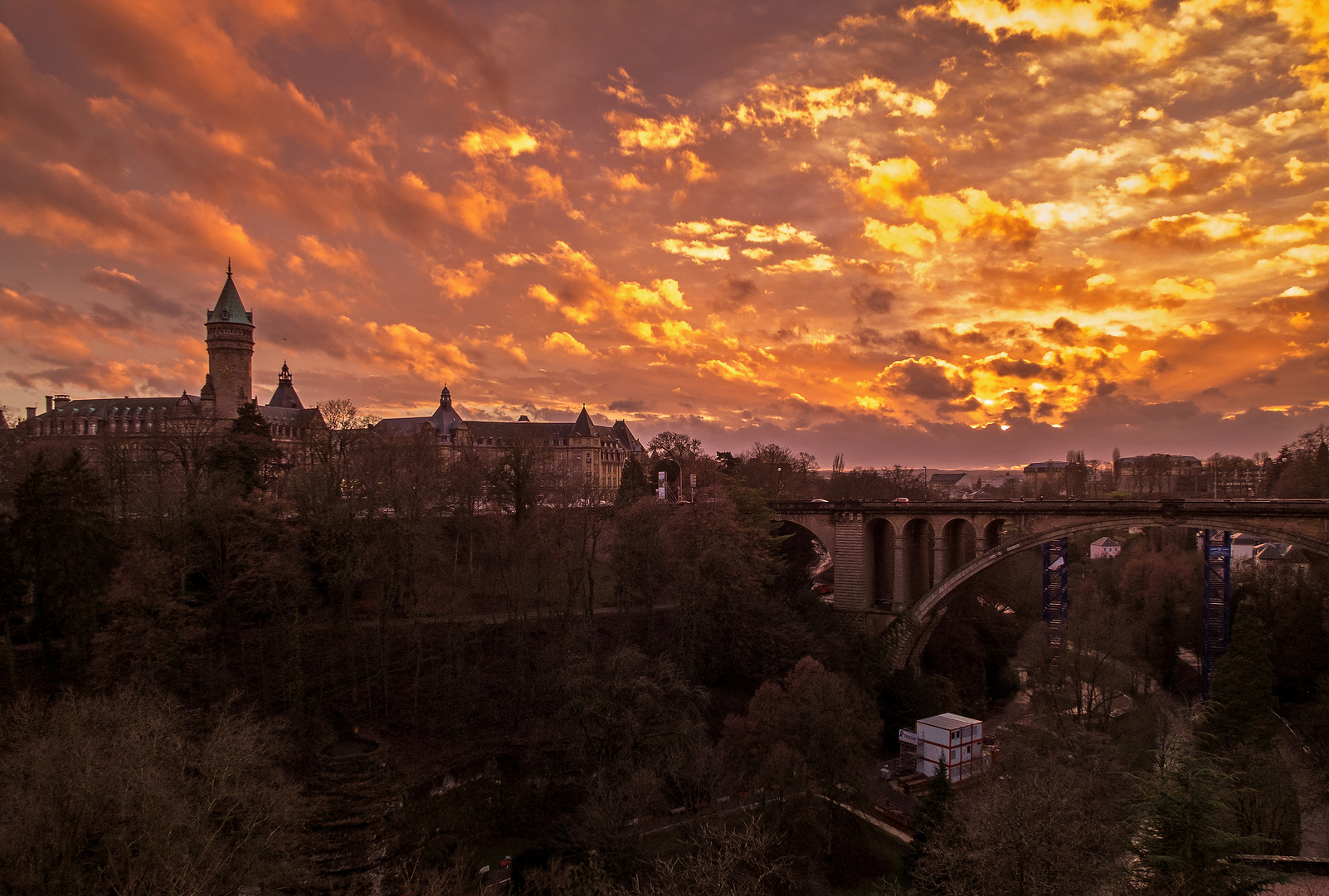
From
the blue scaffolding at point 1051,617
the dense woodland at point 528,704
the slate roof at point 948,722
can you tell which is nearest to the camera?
the dense woodland at point 528,704

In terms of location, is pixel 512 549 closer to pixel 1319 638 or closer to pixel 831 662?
pixel 831 662

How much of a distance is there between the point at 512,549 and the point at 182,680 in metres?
13.5

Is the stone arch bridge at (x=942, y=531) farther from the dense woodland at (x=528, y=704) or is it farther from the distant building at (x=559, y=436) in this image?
the distant building at (x=559, y=436)

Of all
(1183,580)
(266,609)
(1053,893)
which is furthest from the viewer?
(1183,580)

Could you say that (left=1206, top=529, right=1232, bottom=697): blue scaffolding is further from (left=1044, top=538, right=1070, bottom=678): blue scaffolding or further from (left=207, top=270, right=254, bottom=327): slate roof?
(left=207, top=270, right=254, bottom=327): slate roof

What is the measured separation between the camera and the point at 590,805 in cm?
2289

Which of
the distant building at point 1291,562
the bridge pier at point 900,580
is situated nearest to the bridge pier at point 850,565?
the bridge pier at point 900,580

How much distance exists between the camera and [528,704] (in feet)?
101

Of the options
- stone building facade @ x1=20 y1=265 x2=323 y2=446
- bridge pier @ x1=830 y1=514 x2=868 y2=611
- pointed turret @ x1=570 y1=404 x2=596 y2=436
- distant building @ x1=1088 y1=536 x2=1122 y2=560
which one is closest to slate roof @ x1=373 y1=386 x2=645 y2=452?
pointed turret @ x1=570 y1=404 x2=596 y2=436

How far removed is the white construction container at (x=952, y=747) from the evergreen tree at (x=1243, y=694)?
8.71 meters

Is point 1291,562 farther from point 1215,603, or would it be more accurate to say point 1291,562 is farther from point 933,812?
point 933,812

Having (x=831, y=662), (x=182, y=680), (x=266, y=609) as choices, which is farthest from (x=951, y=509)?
(x=182, y=680)

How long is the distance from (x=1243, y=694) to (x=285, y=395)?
286 feet

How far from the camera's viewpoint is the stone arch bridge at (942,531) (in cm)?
2939
